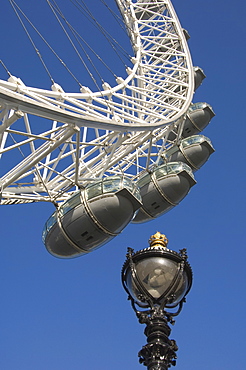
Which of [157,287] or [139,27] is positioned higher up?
[139,27]

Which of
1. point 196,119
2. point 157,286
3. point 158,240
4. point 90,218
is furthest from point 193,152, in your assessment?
point 157,286

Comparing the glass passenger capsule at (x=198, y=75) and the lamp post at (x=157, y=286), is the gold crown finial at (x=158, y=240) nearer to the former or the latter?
the lamp post at (x=157, y=286)

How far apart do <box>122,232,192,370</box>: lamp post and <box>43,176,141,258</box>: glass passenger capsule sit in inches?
472

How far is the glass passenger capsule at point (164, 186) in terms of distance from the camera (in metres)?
28.3

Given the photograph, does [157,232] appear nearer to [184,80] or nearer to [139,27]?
[184,80]

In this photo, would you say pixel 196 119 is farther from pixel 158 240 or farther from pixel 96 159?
pixel 158 240

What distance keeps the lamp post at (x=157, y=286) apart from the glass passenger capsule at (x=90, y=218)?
39.3 feet

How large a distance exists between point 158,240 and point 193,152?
26170 mm

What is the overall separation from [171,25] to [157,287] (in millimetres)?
36174

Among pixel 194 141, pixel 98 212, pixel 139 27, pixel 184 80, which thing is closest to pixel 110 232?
pixel 98 212

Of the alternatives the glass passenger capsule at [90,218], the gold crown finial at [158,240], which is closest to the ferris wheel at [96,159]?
the glass passenger capsule at [90,218]

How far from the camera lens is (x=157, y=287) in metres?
8.12

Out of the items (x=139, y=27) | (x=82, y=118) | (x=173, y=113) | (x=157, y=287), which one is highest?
(x=139, y=27)

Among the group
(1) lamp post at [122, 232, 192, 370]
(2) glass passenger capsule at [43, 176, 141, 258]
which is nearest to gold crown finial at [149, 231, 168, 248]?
(1) lamp post at [122, 232, 192, 370]
